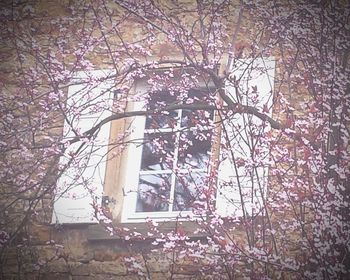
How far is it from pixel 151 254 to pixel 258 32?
1.19 metres

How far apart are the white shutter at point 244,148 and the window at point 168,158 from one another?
10cm

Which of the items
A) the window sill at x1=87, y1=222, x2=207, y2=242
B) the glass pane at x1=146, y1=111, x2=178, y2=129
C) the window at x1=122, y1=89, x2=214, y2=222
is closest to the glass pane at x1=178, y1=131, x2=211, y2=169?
the window at x1=122, y1=89, x2=214, y2=222

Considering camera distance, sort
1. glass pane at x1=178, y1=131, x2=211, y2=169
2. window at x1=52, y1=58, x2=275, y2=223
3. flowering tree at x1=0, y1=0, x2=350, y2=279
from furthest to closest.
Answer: glass pane at x1=178, y1=131, x2=211, y2=169
window at x1=52, y1=58, x2=275, y2=223
flowering tree at x1=0, y1=0, x2=350, y2=279

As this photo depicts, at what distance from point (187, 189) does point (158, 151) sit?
0.87 feet

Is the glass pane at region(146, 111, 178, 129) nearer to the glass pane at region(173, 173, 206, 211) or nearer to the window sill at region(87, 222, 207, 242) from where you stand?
the glass pane at region(173, 173, 206, 211)

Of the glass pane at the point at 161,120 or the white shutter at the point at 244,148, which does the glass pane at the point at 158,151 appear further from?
the white shutter at the point at 244,148

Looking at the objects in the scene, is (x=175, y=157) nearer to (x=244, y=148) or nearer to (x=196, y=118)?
(x=196, y=118)

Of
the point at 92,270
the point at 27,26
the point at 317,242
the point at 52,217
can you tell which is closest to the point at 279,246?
the point at 317,242

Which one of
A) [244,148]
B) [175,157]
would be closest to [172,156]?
[175,157]

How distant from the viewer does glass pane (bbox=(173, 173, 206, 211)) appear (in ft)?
11.9

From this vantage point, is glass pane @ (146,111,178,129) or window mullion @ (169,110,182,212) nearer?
window mullion @ (169,110,182,212)

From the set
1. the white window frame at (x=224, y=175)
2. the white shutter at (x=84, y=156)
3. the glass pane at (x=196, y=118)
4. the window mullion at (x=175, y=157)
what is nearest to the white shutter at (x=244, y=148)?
the white window frame at (x=224, y=175)

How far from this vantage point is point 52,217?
12.4ft

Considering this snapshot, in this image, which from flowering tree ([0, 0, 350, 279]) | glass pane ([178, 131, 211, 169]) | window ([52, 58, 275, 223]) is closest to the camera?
flowering tree ([0, 0, 350, 279])
